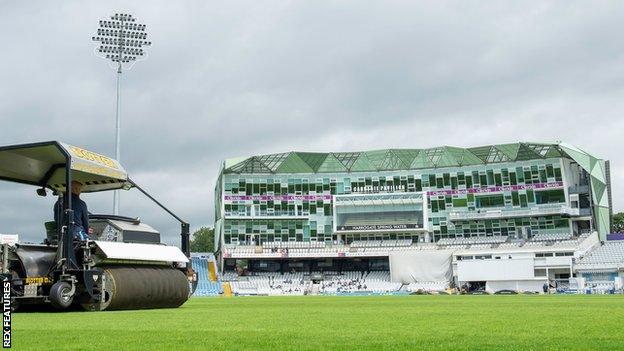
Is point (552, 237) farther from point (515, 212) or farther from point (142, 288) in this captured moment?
point (142, 288)

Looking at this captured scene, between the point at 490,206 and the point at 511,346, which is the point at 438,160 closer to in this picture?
the point at 490,206

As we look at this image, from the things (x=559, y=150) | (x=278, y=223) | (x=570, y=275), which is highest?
(x=559, y=150)

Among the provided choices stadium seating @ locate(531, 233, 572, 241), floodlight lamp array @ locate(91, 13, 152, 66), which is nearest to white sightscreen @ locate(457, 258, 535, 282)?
stadium seating @ locate(531, 233, 572, 241)

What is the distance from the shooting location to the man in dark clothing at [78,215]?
17312mm

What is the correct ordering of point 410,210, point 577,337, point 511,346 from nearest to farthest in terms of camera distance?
point 511,346
point 577,337
point 410,210

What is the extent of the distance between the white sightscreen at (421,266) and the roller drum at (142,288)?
72.1 m

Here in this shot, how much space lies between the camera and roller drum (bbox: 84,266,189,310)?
17188 mm

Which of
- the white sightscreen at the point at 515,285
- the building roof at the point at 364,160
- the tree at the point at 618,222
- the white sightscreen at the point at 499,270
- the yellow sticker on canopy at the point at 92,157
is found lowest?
the white sightscreen at the point at 515,285

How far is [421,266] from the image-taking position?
296 ft

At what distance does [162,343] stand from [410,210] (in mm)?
91952

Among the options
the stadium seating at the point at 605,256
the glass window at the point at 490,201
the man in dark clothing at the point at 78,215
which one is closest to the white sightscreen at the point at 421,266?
the glass window at the point at 490,201

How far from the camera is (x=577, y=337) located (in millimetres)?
8688

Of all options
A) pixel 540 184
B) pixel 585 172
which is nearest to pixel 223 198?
pixel 540 184

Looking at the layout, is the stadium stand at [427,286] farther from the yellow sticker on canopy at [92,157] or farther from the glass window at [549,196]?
the yellow sticker on canopy at [92,157]
